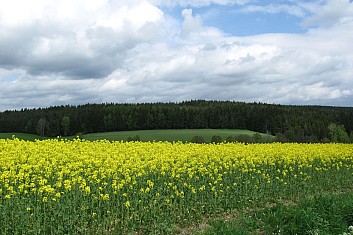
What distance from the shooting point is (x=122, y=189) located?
11.5m

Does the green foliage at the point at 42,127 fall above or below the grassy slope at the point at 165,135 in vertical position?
above

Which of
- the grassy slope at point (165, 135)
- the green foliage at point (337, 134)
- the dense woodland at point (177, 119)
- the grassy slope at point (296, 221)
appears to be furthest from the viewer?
the dense woodland at point (177, 119)

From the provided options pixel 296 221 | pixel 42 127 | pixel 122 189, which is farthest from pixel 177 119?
pixel 296 221

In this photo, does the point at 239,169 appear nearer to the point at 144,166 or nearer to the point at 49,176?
the point at 144,166

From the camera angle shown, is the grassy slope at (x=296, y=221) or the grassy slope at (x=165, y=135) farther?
the grassy slope at (x=165, y=135)

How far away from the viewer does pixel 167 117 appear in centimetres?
8650

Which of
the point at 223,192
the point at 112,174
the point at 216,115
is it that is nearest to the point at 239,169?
the point at 223,192

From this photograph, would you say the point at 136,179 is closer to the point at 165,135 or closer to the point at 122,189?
the point at 122,189

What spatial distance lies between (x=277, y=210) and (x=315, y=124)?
234 feet

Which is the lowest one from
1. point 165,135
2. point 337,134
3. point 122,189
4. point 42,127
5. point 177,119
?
point 337,134

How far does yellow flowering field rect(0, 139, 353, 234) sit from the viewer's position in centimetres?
929

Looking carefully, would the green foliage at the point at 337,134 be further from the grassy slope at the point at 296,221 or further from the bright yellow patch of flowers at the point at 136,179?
the grassy slope at the point at 296,221

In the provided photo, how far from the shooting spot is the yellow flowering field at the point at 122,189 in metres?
9.29

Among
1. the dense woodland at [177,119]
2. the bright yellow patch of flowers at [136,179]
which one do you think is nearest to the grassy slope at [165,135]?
the dense woodland at [177,119]
